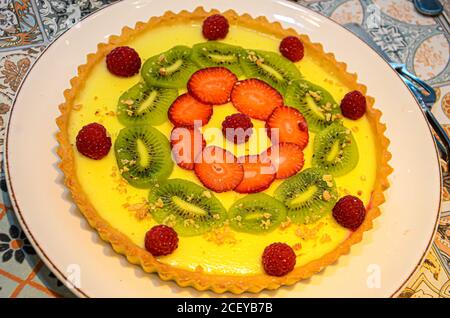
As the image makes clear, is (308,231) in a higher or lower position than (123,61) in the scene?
lower

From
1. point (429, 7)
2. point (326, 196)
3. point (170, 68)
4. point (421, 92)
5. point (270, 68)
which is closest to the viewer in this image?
point (326, 196)

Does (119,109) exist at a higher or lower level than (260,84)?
lower

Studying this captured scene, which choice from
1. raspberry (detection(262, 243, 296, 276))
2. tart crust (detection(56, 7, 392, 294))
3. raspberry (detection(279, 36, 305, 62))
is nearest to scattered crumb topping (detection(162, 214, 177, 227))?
tart crust (detection(56, 7, 392, 294))

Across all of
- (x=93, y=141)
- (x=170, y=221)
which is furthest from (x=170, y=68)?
(x=170, y=221)

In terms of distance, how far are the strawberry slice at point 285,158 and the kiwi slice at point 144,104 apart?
0.51m

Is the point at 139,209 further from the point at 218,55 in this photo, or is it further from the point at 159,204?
the point at 218,55

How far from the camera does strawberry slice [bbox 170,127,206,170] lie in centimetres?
224

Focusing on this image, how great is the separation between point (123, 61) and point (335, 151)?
42.1 inches

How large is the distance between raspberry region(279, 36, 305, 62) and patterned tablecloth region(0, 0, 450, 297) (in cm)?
84

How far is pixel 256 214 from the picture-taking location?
2143mm
